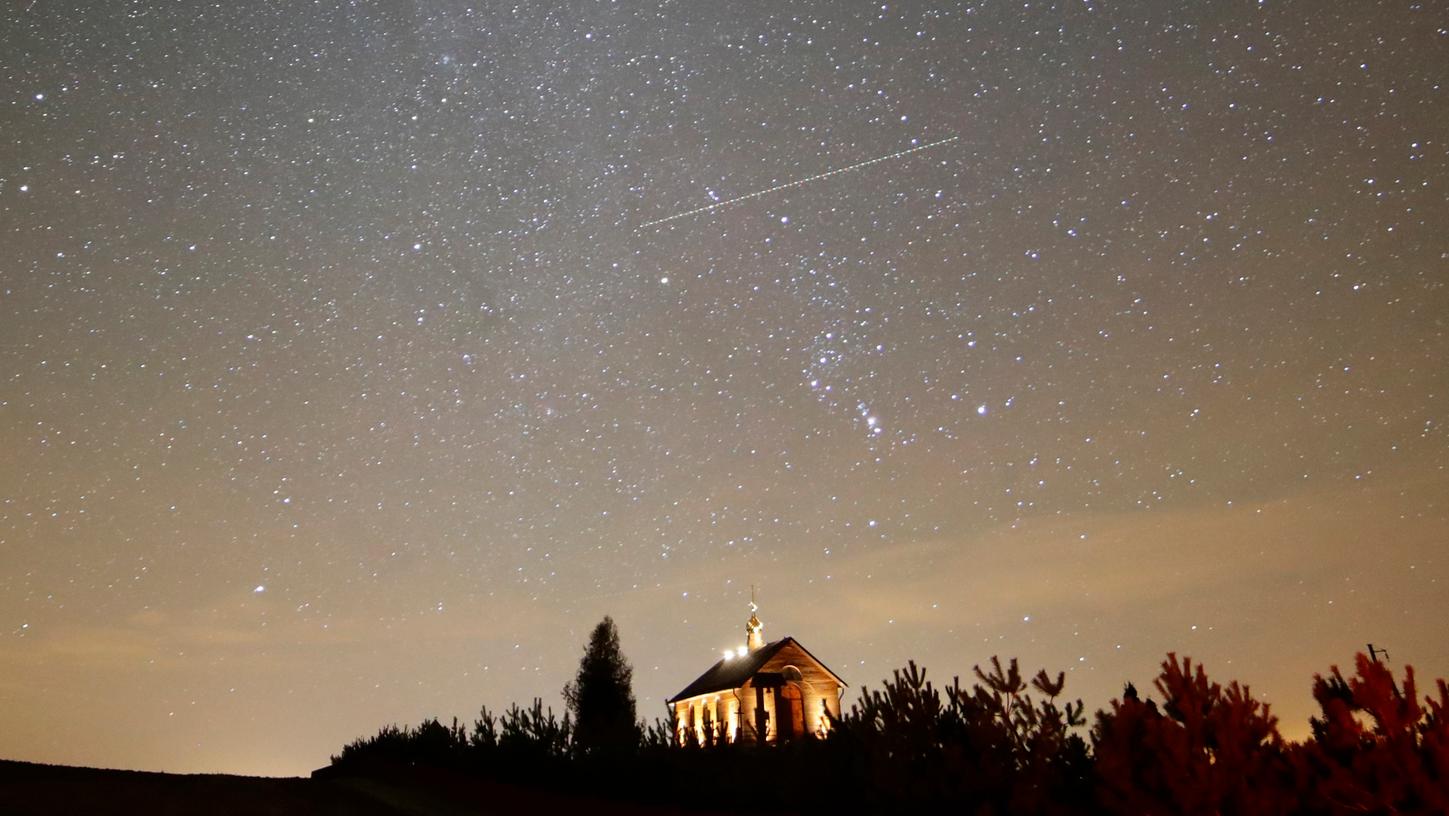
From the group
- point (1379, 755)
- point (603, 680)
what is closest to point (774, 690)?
point (603, 680)

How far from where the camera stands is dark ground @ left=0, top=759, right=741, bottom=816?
29.3ft

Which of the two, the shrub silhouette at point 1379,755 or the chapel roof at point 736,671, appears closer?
the shrub silhouette at point 1379,755

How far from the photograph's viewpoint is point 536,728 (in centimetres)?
1207

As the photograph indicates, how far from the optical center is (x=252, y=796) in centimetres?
1095

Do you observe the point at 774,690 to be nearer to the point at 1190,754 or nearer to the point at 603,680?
the point at 603,680

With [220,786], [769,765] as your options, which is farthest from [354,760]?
[769,765]

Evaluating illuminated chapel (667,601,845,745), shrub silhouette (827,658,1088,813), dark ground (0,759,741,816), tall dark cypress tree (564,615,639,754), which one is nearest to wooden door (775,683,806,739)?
illuminated chapel (667,601,845,745)

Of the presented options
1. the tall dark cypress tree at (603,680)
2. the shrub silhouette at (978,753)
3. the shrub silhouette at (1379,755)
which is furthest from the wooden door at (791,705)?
the shrub silhouette at (1379,755)

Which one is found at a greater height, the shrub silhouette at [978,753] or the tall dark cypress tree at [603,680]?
the tall dark cypress tree at [603,680]

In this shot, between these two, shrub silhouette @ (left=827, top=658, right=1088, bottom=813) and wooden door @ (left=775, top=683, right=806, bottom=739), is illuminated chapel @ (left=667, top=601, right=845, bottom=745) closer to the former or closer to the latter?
wooden door @ (left=775, top=683, right=806, bottom=739)

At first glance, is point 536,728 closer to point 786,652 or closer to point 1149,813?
point 1149,813

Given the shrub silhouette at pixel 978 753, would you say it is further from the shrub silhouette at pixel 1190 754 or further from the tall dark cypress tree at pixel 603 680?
the tall dark cypress tree at pixel 603 680

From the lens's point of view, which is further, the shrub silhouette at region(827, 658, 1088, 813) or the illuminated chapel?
the illuminated chapel

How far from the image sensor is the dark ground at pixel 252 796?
8.95 meters
